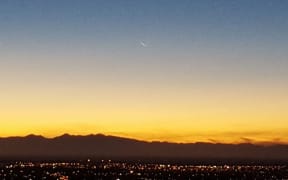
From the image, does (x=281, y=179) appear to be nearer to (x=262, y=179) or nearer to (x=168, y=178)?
(x=262, y=179)

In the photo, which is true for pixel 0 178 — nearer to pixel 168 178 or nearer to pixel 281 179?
pixel 168 178

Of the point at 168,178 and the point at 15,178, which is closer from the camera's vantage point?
the point at 15,178

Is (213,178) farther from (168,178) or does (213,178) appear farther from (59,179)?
(59,179)

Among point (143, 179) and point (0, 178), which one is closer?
point (0, 178)

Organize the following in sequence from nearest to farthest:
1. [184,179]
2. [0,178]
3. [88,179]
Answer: [0,178], [88,179], [184,179]

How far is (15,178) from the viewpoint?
14325cm

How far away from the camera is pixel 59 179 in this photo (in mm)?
143875

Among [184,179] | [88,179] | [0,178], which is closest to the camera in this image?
[0,178]

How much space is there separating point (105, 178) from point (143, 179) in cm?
923

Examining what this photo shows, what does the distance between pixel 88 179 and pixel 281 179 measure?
4525 centimetres

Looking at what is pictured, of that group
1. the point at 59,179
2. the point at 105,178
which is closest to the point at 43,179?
the point at 59,179

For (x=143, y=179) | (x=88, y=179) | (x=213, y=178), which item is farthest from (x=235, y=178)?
(x=88, y=179)

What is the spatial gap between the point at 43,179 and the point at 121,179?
61.0 ft

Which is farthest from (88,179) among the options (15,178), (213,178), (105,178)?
(213,178)
